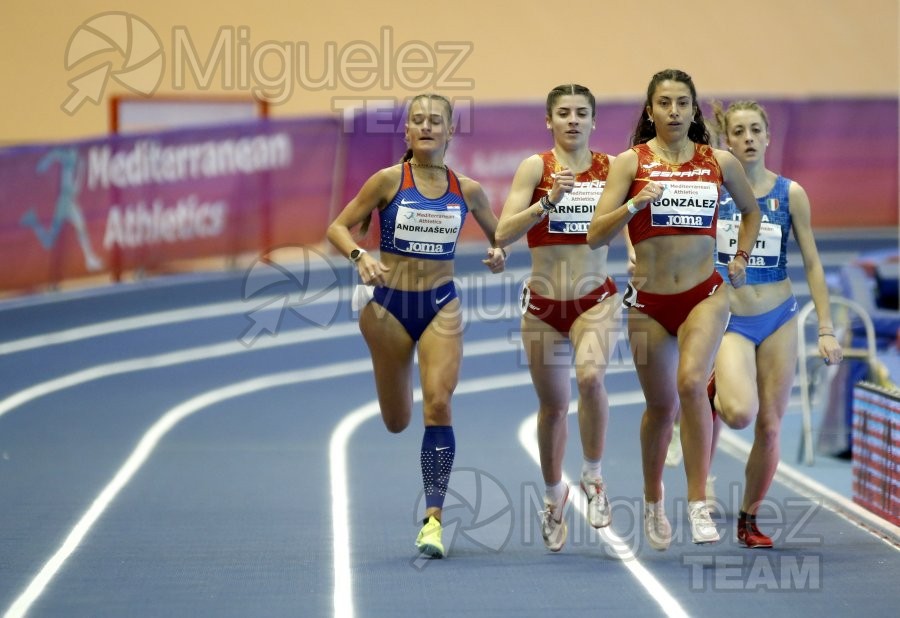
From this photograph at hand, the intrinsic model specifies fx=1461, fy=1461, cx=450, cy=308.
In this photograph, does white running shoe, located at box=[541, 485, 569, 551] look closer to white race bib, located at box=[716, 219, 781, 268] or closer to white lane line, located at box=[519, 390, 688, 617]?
white lane line, located at box=[519, 390, 688, 617]

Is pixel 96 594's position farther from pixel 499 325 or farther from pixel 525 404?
pixel 499 325

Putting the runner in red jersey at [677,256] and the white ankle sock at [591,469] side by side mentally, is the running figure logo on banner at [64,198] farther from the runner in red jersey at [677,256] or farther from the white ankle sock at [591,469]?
the runner in red jersey at [677,256]

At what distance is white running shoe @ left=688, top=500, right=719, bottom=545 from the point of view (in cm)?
633

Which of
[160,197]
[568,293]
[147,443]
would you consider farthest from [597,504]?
[160,197]

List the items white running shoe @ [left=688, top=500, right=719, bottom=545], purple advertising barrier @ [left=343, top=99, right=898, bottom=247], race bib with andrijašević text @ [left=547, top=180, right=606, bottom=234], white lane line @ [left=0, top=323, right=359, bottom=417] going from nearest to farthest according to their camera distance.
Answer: white running shoe @ [left=688, top=500, right=719, bottom=545] → race bib with andrijašević text @ [left=547, top=180, right=606, bottom=234] → white lane line @ [left=0, top=323, right=359, bottom=417] → purple advertising barrier @ [left=343, top=99, right=898, bottom=247]

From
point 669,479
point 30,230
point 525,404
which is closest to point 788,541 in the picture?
point 669,479

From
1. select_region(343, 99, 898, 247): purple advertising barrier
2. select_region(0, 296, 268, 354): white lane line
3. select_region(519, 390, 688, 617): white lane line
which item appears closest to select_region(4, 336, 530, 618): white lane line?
select_region(0, 296, 268, 354): white lane line

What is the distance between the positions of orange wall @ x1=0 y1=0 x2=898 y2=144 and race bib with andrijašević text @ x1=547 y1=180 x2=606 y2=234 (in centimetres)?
1283

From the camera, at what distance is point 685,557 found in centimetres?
690

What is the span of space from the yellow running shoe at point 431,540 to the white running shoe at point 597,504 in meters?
0.72

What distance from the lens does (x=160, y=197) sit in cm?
1566

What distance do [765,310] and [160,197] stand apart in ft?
32.4

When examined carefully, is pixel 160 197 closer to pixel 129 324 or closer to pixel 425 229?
pixel 129 324

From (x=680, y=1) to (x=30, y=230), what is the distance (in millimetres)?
11526
